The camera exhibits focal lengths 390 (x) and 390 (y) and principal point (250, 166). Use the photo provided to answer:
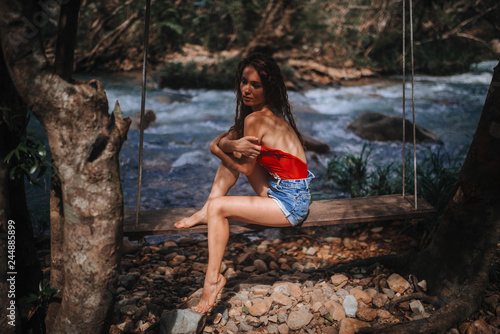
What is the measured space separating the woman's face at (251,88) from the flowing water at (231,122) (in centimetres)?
200

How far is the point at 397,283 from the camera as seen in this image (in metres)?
2.75

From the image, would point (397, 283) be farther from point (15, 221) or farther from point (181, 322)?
point (15, 221)

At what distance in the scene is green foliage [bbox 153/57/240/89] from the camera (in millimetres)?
10711

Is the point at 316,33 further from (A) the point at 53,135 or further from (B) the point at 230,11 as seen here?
(A) the point at 53,135

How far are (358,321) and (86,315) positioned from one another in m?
1.59

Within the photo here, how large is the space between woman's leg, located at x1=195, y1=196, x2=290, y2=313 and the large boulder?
5138 millimetres

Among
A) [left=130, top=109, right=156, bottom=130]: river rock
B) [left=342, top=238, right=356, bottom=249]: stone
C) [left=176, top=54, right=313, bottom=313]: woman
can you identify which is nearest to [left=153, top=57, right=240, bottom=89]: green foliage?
[left=130, top=109, right=156, bottom=130]: river rock

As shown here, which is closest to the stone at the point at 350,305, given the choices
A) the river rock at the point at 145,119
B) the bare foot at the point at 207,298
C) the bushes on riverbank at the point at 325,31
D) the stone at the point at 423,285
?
the stone at the point at 423,285

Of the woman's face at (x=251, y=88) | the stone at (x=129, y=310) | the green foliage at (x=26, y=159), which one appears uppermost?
the woman's face at (x=251, y=88)

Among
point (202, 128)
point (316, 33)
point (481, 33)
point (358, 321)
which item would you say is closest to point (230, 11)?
point (316, 33)

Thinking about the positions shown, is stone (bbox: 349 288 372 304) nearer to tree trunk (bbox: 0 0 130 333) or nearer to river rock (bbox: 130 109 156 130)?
tree trunk (bbox: 0 0 130 333)

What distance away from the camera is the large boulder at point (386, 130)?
7060 millimetres

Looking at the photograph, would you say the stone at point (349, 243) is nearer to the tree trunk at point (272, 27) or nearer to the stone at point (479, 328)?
the stone at point (479, 328)

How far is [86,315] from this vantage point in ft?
5.77
